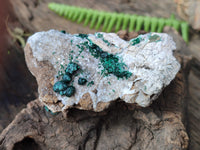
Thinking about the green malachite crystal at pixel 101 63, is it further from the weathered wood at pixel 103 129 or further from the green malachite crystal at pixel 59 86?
the weathered wood at pixel 103 129

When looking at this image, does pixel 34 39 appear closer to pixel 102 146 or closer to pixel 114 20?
pixel 102 146

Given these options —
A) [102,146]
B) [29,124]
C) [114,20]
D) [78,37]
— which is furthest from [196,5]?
[29,124]

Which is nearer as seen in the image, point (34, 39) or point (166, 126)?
point (166, 126)

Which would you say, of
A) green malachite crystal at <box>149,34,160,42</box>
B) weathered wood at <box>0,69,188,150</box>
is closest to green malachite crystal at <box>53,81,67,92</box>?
weathered wood at <box>0,69,188,150</box>

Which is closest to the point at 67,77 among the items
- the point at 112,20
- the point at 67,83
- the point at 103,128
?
the point at 67,83

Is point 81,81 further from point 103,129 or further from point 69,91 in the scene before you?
point 103,129

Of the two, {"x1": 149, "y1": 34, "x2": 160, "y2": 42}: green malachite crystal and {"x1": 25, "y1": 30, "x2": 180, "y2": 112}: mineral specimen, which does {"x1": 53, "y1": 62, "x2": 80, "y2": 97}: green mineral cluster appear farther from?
{"x1": 149, "y1": 34, "x2": 160, "y2": 42}: green malachite crystal

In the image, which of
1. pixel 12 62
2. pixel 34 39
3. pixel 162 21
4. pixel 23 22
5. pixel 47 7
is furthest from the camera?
pixel 47 7
